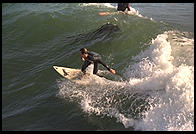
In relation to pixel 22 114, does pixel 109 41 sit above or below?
above

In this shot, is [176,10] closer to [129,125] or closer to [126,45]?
[126,45]

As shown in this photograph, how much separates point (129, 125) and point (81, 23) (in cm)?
1384

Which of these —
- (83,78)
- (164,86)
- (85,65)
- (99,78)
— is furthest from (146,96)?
(85,65)

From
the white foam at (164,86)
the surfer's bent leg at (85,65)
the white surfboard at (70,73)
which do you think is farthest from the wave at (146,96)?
the surfer's bent leg at (85,65)

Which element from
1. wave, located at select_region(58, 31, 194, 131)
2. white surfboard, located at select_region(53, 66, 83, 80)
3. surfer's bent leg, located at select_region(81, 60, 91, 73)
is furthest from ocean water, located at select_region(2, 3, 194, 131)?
surfer's bent leg, located at select_region(81, 60, 91, 73)

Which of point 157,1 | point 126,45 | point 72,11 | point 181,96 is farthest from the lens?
point 157,1

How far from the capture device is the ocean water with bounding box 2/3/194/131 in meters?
11.9

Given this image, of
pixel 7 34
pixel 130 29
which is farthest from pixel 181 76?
pixel 7 34

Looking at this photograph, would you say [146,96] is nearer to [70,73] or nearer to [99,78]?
[99,78]

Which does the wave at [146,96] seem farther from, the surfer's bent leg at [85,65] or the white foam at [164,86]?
the surfer's bent leg at [85,65]

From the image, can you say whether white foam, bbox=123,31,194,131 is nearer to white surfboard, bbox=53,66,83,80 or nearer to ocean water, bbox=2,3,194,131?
ocean water, bbox=2,3,194,131

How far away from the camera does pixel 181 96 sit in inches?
485

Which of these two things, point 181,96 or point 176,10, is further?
point 176,10

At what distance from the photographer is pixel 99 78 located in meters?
14.8
